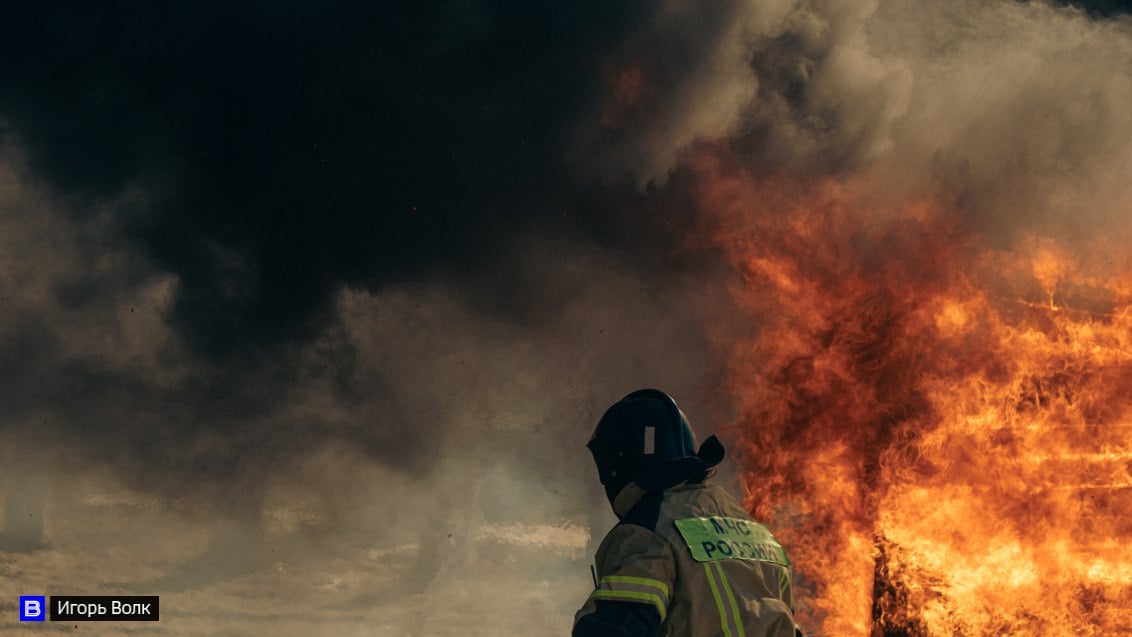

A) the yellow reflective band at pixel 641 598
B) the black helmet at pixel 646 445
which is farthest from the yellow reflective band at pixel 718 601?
the black helmet at pixel 646 445

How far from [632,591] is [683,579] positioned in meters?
0.35

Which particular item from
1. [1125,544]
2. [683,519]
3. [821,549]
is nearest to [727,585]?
[683,519]

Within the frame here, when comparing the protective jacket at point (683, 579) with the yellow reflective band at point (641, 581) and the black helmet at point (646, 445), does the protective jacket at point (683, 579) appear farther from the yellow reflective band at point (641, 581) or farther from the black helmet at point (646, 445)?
the black helmet at point (646, 445)

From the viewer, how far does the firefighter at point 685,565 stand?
5.60 metres

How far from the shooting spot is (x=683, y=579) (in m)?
5.72

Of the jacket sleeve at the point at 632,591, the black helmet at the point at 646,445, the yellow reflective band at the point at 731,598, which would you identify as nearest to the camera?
the jacket sleeve at the point at 632,591

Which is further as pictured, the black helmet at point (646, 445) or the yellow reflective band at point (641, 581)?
the black helmet at point (646, 445)

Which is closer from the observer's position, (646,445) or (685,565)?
(685,565)

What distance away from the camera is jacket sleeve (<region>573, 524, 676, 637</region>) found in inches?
218

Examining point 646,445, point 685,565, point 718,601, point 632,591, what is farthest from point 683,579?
point 646,445

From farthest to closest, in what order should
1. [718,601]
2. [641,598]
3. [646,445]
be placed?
[646,445], [718,601], [641,598]

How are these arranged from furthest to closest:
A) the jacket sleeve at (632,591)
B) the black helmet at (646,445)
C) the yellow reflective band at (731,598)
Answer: the black helmet at (646,445) → the yellow reflective band at (731,598) → the jacket sleeve at (632,591)

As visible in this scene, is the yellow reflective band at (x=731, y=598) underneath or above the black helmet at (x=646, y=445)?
underneath

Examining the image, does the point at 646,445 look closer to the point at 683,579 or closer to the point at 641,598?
the point at 683,579
